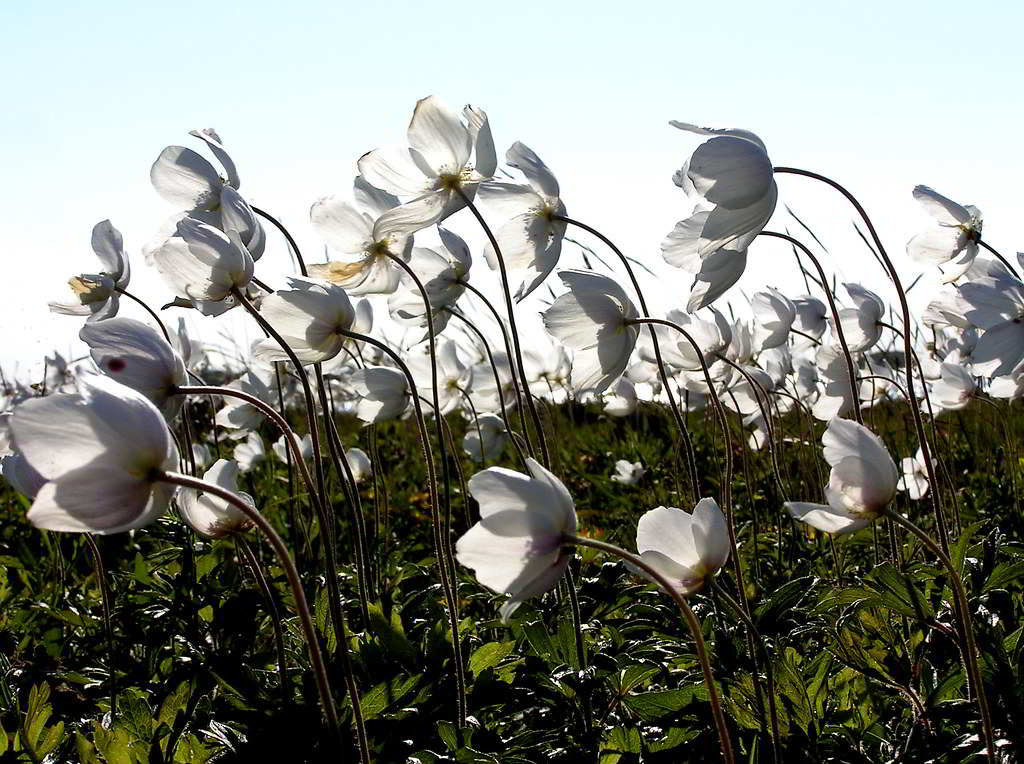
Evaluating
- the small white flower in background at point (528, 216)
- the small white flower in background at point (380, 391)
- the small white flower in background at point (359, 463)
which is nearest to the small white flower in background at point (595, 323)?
the small white flower in background at point (528, 216)

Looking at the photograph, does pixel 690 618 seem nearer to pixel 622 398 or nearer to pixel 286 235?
pixel 286 235

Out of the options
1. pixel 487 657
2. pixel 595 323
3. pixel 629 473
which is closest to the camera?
pixel 487 657

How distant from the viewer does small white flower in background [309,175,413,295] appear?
2.48 metres

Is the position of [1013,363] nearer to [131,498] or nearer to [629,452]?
[131,498]

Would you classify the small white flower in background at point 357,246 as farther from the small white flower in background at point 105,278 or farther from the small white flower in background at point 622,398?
the small white flower in background at point 622,398

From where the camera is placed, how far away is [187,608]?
8.09ft

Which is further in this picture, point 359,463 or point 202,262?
point 359,463

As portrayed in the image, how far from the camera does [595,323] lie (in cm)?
217

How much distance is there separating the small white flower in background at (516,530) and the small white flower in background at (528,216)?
1.22 metres

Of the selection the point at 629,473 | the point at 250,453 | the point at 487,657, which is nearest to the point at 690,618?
the point at 487,657

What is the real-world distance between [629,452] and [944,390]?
2.19 m

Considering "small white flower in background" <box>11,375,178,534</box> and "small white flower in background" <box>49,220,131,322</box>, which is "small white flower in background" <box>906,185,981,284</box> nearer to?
"small white flower in background" <box>11,375,178,534</box>

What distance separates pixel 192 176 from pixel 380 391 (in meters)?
0.94

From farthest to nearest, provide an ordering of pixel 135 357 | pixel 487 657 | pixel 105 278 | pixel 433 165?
pixel 105 278
pixel 433 165
pixel 487 657
pixel 135 357
